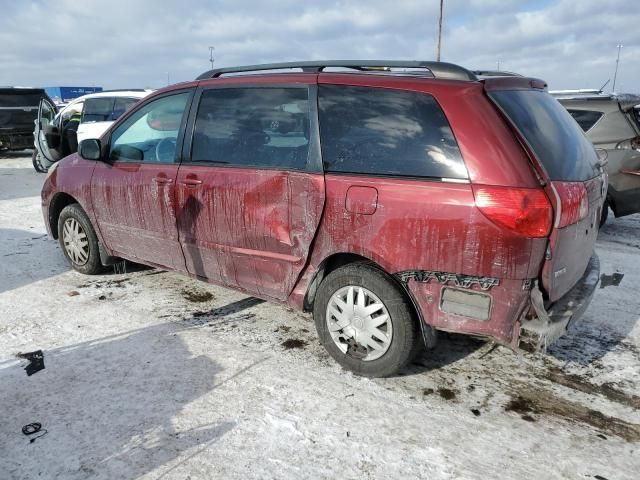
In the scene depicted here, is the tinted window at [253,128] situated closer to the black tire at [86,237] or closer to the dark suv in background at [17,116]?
the black tire at [86,237]

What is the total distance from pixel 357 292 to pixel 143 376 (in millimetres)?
1456

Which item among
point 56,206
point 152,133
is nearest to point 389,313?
point 152,133

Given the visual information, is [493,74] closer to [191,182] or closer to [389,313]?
[389,313]

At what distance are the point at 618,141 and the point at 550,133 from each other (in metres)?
4.40

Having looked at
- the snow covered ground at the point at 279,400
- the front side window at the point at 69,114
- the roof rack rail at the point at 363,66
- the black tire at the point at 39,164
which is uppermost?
the front side window at the point at 69,114

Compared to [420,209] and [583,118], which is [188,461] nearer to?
[420,209]

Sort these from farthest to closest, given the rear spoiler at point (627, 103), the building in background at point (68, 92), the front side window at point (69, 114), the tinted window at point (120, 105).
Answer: the building in background at point (68, 92) → the front side window at point (69, 114) → the tinted window at point (120, 105) → the rear spoiler at point (627, 103)

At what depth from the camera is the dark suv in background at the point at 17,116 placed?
574 inches

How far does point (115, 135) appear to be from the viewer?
4520 millimetres

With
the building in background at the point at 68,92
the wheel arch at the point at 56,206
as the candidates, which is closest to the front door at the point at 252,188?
the wheel arch at the point at 56,206

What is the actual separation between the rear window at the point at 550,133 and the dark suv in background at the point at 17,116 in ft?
51.4

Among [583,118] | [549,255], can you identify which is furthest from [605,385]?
[583,118]

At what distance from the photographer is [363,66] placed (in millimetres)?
3258

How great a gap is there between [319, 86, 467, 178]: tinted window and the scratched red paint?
0.06 meters
